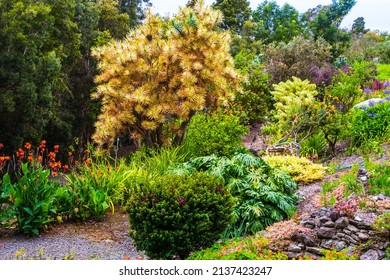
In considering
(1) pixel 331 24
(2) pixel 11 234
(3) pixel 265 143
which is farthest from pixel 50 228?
(1) pixel 331 24

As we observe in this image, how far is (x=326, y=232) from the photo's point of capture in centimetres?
562

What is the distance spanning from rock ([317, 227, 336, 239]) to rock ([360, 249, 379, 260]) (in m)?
0.42

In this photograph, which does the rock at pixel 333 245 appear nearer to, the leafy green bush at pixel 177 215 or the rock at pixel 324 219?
the rock at pixel 324 219

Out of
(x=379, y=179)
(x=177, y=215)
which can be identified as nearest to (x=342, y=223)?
(x=177, y=215)

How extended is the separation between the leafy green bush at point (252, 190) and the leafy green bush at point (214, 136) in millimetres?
2032

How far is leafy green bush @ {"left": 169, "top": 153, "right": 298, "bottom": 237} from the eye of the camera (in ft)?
22.5

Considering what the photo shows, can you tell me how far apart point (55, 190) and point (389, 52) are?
65.5ft


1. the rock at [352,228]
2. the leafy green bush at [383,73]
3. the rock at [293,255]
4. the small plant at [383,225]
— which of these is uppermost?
the leafy green bush at [383,73]

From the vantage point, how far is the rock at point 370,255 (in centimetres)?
521

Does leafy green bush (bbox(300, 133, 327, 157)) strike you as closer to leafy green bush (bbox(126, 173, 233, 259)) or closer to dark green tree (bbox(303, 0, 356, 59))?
leafy green bush (bbox(126, 173, 233, 259))

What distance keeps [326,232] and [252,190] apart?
5.75ft

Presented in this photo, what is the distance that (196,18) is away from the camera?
10.9 meters

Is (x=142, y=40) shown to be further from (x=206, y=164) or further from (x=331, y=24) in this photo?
(x=331, y=24)

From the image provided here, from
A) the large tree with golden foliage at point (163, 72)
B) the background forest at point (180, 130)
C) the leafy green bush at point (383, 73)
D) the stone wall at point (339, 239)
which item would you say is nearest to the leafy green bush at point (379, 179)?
the background forest at point (180, 130)
